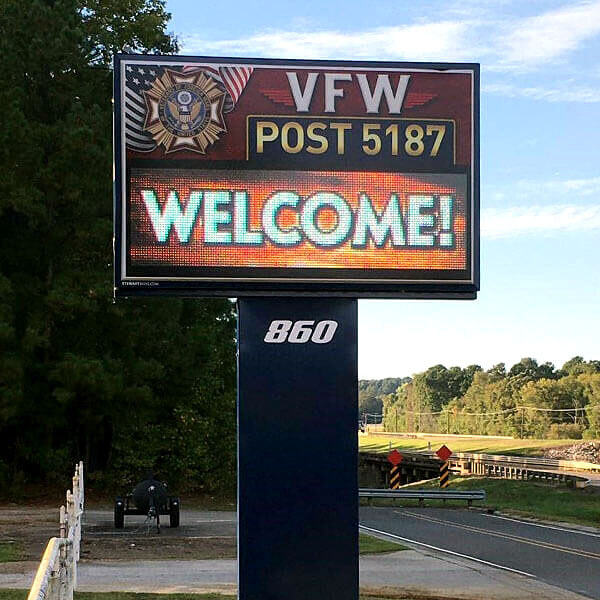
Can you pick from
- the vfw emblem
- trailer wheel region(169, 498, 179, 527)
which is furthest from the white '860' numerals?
trailer wheel region(169, 498, 179, 527)

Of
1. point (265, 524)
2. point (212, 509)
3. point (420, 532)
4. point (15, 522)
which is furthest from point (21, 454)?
point (265, 524)

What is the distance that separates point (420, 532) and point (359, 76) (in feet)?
59.1

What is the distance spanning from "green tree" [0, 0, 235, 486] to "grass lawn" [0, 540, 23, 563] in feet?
43.5

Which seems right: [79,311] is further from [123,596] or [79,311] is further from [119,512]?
[123,596]

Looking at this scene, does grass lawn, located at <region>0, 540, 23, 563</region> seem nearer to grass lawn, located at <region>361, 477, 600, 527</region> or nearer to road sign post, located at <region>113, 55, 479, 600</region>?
road sign post, located at <region>113, 55, 479, 600</region>

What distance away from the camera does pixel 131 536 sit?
24.8 m

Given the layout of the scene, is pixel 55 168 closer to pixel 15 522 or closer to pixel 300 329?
pixel 15 522

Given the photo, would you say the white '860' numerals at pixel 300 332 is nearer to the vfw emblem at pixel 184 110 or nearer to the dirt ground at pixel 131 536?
the vfw emblem at pixel 184 110

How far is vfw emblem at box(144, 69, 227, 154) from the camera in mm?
12164

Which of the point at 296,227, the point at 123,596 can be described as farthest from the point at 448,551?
the point at 296,227

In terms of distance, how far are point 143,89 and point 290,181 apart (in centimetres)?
178

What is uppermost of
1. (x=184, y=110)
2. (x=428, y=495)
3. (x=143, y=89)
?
(x=143, y=89)

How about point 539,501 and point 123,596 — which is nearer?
point 123,596

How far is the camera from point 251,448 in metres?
12.5
